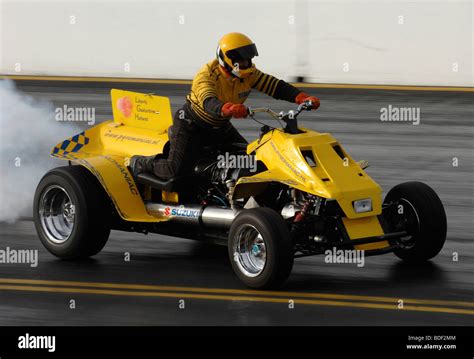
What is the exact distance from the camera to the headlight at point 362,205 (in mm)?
10055

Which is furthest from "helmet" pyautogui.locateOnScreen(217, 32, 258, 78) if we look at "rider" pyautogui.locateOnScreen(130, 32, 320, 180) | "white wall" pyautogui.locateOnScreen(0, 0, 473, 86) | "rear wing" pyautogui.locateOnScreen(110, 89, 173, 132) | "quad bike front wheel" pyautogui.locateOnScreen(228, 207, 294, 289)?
"white wall" pyautogui.locateOnScreen(0, 0, 473, 86)

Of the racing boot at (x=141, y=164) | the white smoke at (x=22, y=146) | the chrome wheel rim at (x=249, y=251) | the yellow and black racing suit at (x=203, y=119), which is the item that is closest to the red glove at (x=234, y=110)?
the yellow and black racing suit at (x=203, y=119)

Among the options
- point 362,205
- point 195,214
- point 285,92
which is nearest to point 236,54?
point 285,92

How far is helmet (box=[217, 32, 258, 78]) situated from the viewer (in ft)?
34.9

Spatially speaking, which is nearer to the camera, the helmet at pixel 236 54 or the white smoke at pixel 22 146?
the helmet at pixel 236 54

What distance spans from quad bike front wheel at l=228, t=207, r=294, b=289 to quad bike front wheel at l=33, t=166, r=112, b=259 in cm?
161

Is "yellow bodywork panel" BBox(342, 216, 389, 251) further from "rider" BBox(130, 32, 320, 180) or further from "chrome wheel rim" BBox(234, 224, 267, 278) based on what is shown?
"rider" BBox(130, 32, 320, 180)

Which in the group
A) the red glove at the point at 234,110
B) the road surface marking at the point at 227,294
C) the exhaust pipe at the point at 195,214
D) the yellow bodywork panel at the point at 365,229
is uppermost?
the red glove at the point at 234,110

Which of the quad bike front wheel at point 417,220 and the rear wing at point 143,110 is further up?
the rear wing at point 143,110

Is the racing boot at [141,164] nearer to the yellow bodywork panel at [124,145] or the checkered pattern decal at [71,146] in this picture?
the yellow bodywork panel at [124,145]

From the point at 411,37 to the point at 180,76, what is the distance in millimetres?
3870
